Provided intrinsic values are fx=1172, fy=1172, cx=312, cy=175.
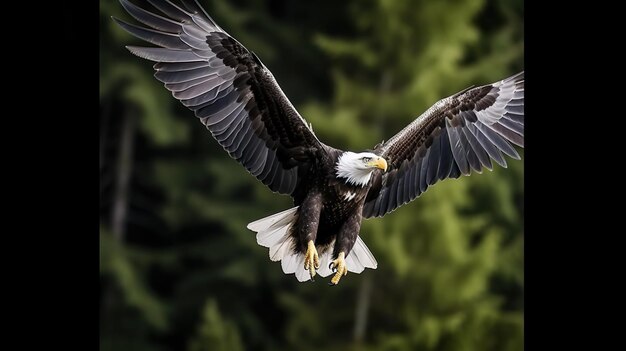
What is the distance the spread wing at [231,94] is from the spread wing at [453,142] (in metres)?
0.32

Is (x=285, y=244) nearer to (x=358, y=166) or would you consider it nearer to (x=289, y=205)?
(x=358, y=166)

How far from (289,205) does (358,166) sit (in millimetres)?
4852

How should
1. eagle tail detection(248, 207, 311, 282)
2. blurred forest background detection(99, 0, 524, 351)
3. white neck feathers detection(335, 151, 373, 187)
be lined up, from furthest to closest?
blurred forest background detection(99, 0, 524, 351) < eagle tail detection(248, 207, 311, 282) < white neck feathers detection(335, 151, 373, 187)

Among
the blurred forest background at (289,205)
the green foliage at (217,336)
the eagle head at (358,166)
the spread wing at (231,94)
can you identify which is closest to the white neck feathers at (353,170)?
the eagle head at (358,166)

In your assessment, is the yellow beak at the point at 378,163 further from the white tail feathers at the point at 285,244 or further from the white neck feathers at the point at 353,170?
the white tail feathers at the point at 285,244

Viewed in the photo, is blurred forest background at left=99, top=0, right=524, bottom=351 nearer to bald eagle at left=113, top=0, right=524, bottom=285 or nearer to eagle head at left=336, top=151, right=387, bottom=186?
bald eagle at left=113, top=0, right=524, bottom=285

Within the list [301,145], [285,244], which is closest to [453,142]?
[301,145]

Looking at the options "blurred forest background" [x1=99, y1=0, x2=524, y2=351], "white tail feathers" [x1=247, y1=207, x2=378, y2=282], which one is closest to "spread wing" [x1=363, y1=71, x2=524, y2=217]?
"white tail feathers" [x1=247, y1=207, x2=378, y2=282]

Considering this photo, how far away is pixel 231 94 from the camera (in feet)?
13.1

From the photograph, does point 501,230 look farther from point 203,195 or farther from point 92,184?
point 92,184

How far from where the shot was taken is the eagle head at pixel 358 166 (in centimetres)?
369

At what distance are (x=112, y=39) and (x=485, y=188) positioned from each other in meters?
3.34

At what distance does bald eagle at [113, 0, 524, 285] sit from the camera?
12.4 ft

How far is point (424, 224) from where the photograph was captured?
7.88 meters
